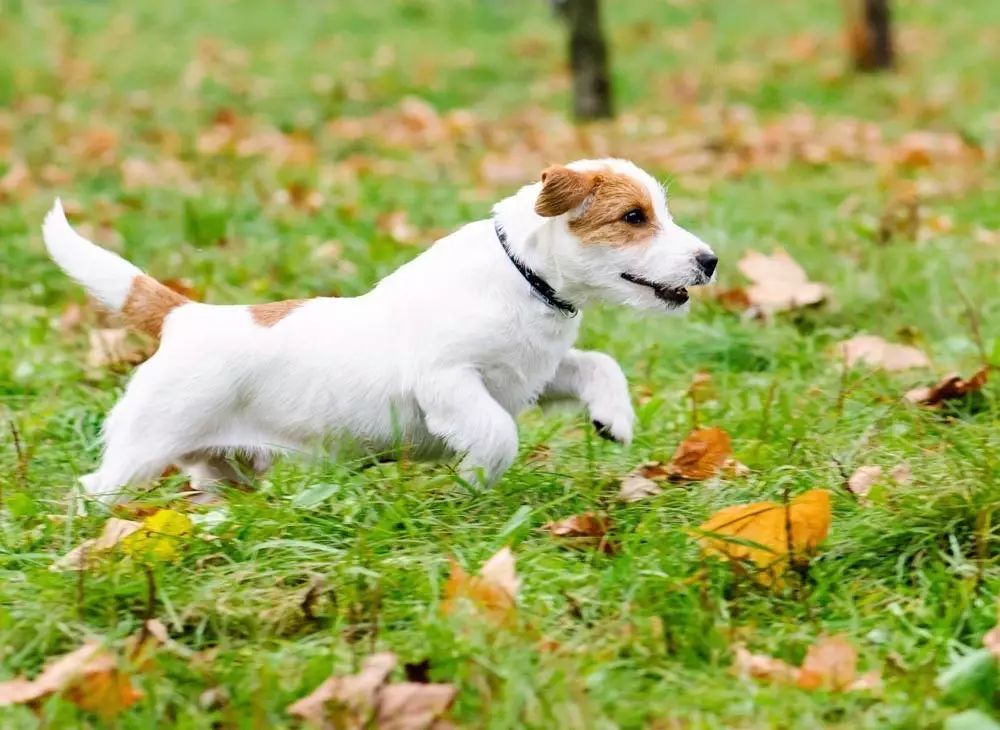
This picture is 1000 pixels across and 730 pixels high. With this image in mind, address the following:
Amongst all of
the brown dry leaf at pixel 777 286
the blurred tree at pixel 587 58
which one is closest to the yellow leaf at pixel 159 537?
the brown dry leaf at pixel 777 286

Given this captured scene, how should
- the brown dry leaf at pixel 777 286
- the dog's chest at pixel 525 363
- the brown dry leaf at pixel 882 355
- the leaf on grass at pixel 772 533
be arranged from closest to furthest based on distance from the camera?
the leaf on grass at pixel 772 533 < the dog's chest at pixel 525 363 < the brown dry leaf at pixel 882 355 < the brown dry leaf at pixel 777 286

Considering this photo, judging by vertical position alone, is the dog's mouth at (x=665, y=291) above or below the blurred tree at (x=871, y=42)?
above

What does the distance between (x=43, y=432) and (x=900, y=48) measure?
10.6m

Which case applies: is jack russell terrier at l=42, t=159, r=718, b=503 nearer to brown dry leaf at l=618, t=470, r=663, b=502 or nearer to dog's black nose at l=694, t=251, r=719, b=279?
dog's black nose at l=694, t=251, r=719, b=279

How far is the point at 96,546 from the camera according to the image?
2826mm

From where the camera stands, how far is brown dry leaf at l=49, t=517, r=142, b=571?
2732mm

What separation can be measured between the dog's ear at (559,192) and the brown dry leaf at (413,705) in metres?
1.24

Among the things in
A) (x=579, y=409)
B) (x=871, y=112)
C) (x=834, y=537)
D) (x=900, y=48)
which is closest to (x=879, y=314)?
(x=579, y=409)

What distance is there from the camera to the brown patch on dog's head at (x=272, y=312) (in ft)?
11.2

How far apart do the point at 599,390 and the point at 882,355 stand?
1303 millimetres

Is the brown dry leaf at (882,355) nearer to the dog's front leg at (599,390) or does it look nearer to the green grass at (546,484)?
the green grass at (546,484)

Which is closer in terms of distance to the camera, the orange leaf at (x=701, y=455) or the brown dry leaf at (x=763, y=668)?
the brown dry leaf at (x=763, y=668)

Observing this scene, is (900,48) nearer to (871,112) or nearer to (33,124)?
(871,112)

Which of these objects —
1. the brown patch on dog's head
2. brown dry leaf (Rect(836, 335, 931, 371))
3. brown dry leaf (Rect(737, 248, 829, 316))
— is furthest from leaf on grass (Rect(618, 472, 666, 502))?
brown dry leaf (Rect(737, 248, 829, 316))
